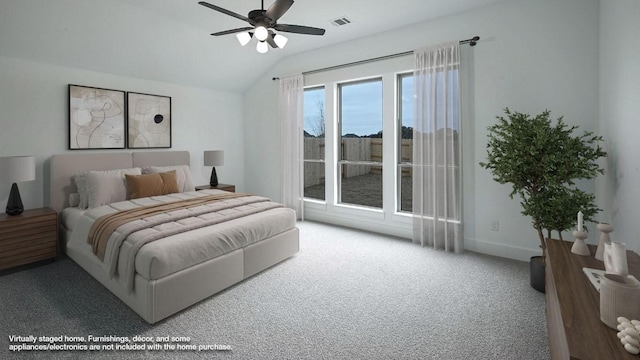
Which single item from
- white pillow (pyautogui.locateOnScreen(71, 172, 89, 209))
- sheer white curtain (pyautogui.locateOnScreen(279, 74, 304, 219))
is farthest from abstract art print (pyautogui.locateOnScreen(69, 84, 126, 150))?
sheer white curtain (pyautogui.locateOnScreen(279, 74, 304, 219))

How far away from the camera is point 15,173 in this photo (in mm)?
3373

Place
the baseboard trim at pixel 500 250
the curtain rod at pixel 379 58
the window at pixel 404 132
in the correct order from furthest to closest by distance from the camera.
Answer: the window at pixel 404 132 → the curtain rod at pixel 379 58 → the baseboard trim at pixel 500 250

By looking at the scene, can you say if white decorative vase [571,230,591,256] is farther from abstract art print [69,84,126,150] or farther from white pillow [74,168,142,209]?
abstract art print [69,84,126,150]

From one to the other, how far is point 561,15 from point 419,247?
3.09m

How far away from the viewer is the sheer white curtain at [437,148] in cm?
396

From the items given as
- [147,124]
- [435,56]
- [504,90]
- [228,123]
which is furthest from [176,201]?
[504,90]

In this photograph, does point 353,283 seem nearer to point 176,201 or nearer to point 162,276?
point 162,276

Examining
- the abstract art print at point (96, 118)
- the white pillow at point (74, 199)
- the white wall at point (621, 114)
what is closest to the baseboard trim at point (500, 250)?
the white wall at point (621, 114)

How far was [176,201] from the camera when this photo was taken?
3.86 meters

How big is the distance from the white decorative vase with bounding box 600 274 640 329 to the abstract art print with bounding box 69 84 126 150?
18.0ft

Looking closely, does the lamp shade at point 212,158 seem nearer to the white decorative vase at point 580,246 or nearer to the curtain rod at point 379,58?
the curtain rod at point 379,58

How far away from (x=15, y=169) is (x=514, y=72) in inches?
225

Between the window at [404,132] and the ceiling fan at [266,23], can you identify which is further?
the window at [404,132]

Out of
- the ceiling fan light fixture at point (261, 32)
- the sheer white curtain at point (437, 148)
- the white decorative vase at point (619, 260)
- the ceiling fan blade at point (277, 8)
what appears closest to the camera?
the white decorative vase at point (619, 260)
